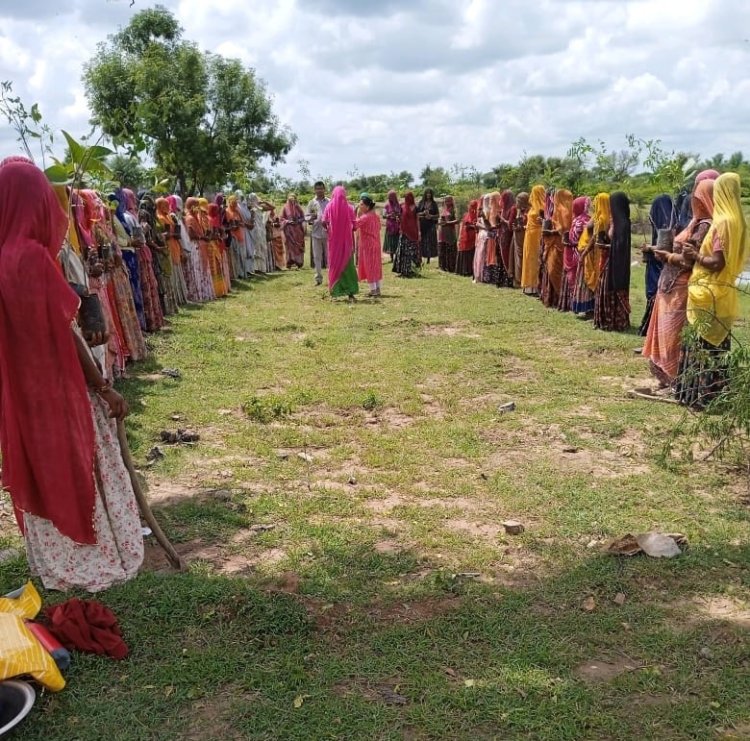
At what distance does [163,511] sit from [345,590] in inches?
55.1

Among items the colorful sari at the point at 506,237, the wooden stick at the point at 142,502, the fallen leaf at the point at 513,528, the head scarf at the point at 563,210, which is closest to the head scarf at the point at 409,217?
the colorful sari at the point at 506,237

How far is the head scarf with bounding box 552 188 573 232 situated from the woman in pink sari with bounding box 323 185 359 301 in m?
3.31

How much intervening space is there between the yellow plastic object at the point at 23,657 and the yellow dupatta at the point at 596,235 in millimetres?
8355

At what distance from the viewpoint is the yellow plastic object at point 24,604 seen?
9.82ft

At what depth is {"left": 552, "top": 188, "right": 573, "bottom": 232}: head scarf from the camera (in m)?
11.1

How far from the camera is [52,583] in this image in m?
3.50

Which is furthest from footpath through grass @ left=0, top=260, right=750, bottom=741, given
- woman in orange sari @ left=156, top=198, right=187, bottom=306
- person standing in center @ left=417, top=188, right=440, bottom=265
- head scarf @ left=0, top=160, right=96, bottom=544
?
person standing in center @ left=417, top=188, right=440, bottom=265

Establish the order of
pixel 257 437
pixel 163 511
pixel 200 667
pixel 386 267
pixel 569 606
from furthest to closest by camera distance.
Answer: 1. pixel 386 267
2. pixel 257 437
3. pixel 163 511
4. pixel 569 606
5. pixel 200 667

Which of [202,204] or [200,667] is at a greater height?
[202,204]

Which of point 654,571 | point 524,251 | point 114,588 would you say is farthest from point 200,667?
point 524,251

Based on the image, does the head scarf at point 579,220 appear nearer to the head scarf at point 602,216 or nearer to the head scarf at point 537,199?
the head scarf at point 602,216

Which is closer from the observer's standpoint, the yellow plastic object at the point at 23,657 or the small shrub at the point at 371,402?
the yellow plastic object at the point at 23,657

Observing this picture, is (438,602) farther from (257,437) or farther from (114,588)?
(257,437)

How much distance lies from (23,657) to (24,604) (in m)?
Answer: 0.47
